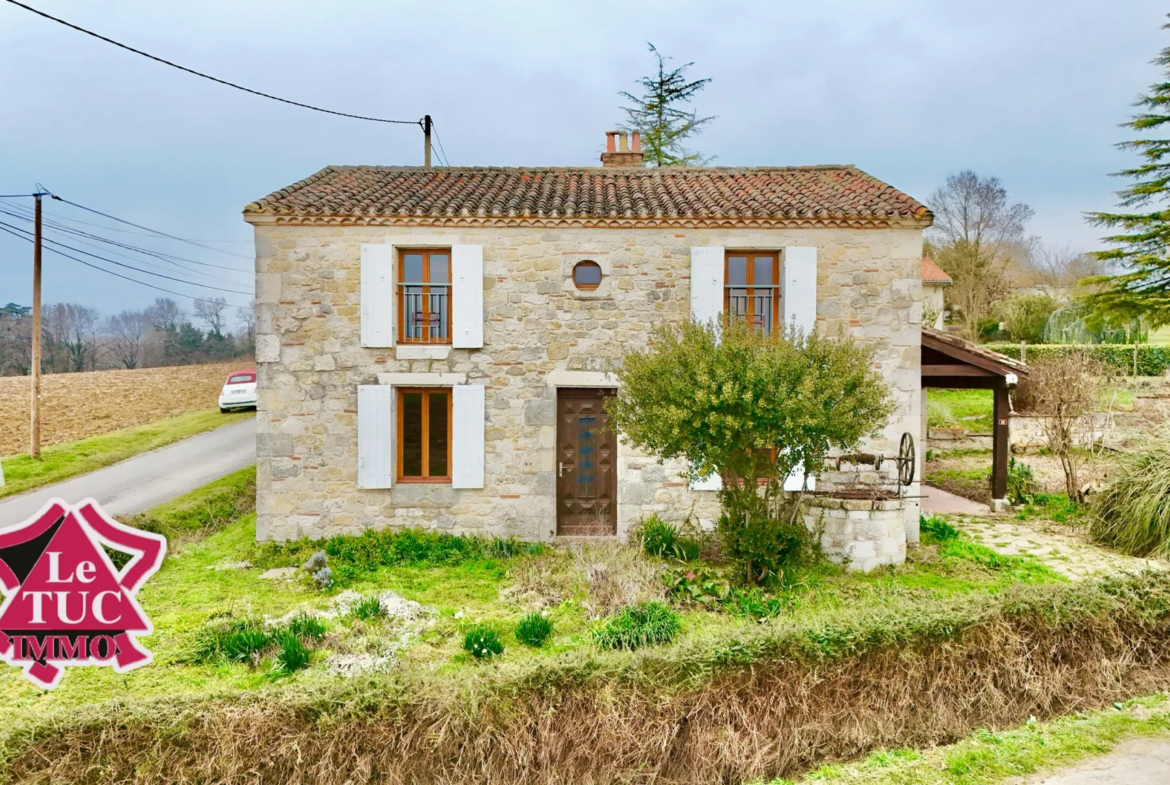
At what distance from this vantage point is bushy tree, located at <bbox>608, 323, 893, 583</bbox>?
6.57 meters

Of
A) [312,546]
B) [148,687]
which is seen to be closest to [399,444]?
[312,546]

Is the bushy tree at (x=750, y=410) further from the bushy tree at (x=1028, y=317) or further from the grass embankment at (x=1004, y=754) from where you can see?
the bushy tree at (x=1028, y=317)

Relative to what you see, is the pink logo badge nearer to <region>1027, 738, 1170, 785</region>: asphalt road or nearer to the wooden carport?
<region>1027, 738, 1170, 785</region>: asphalt road

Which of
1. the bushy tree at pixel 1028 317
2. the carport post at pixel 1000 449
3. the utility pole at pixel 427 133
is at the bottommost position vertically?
the carport post at pixel 1000 449

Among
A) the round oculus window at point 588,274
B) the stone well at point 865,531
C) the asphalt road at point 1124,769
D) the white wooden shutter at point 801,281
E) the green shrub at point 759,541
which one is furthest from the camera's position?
the round oculus window at point 588,274

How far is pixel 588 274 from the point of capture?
30.6ft

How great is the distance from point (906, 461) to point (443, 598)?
6217mm

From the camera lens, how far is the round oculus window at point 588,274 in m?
9.29

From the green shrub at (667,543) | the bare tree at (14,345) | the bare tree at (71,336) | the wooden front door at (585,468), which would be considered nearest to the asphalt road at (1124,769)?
the green shrub at (667,543)

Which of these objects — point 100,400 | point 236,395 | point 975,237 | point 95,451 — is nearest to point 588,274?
point 95,451

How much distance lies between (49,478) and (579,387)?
11210 mm

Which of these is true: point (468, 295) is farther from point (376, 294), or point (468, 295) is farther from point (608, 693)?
point (608, 693)

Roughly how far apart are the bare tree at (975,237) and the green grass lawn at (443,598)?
22.1m

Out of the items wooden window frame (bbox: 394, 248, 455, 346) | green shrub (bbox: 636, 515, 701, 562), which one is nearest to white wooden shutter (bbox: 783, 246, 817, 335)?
green shrub (bbox: 636, 515, 701, 562)
